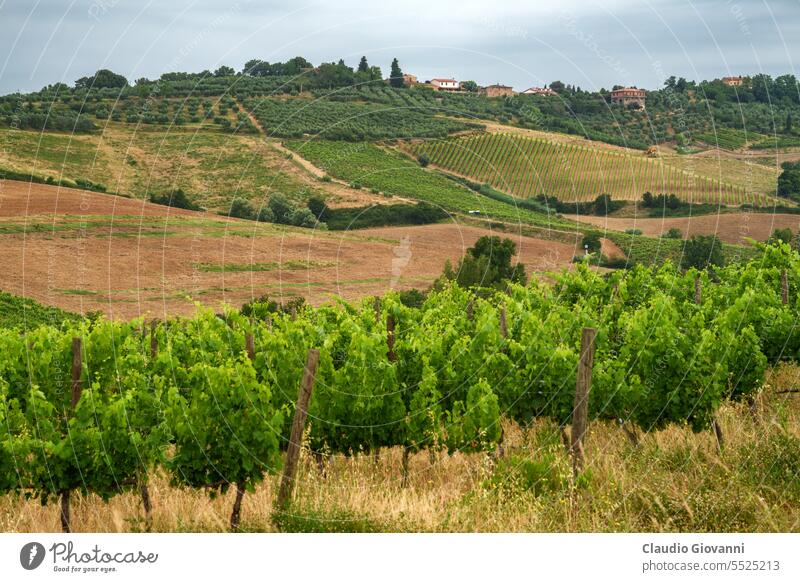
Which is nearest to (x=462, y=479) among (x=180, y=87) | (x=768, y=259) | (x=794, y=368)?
(x=794, y=368)

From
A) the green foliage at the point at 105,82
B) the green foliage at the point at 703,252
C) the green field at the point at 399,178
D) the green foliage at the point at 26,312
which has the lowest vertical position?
the green foliage at the point at 26,312

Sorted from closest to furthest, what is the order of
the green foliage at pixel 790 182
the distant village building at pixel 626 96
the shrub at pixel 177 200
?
the distant village building at pixel 626 96 < the green foliage at pixel 790 182 < the shrub at pixel 177 200

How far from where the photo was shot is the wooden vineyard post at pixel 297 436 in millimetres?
9062

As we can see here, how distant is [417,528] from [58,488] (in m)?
4.06

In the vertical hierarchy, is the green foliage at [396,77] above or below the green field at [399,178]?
above

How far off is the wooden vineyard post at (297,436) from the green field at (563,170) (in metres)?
41.5

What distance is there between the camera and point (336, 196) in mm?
46656

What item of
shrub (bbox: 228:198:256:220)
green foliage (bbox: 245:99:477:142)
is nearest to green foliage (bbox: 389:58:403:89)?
green foliage (bbox: 245:99:477:142)

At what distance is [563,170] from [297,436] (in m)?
47.1

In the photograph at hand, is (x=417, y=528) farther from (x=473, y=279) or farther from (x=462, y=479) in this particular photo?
(x=473, y=279)

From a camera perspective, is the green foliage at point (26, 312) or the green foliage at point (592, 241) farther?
the green foliage at point (592, 241)

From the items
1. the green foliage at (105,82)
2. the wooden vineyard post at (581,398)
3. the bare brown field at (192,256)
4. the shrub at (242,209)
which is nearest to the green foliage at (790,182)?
the bare brown field at (192,256)

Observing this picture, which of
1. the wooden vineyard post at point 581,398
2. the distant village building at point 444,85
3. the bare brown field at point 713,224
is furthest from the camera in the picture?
the distant village building at point 444,85

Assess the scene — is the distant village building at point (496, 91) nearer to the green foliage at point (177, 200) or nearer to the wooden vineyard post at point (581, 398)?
the green foliage at point (177, 200)
